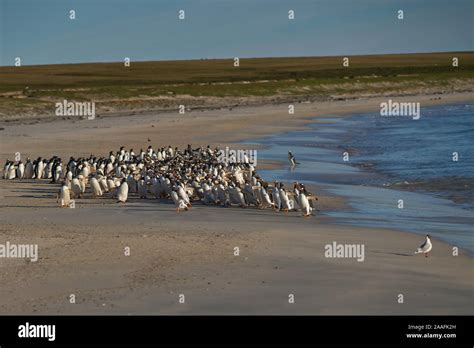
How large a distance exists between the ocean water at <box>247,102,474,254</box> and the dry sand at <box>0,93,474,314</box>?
0.93 metres

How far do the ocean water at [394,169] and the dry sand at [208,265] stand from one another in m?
0.93

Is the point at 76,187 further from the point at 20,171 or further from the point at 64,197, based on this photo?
the point at 20,171

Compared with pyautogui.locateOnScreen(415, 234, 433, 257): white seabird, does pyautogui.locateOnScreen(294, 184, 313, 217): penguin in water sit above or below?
above

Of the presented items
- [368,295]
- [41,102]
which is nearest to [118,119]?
[41,102]

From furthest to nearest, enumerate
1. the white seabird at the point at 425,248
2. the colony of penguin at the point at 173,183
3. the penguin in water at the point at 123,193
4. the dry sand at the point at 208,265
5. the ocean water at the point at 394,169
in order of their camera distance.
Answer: the penguin in water at the point at 123,193 < the colony of penguin at the point at 173,183 < the ocean water at the point at 394,169 < the white seabird at the point at 425,248 < the dry sand at the point at 208,265

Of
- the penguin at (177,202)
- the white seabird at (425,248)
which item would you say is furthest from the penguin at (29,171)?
the white seabird at (425,248)

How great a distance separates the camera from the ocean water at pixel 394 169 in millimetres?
18031

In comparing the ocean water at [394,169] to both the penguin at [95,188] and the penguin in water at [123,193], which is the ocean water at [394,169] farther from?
the penguin at [95,188]

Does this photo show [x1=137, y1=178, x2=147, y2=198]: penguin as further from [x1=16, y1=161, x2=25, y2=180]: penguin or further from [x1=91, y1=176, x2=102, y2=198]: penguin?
[x1=16, y1=161, x2=25, y2=180]: penguin

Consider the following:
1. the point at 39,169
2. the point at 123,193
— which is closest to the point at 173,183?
the point at 123,193

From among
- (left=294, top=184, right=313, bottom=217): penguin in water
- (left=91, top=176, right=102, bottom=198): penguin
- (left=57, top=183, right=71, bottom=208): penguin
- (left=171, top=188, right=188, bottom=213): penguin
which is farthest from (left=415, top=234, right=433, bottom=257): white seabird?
(left=91, top=176, right=102, bottom=198): penguin

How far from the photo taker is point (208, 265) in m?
13.2

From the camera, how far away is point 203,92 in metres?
73.1

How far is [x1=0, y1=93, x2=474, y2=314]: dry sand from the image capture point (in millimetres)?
11133
